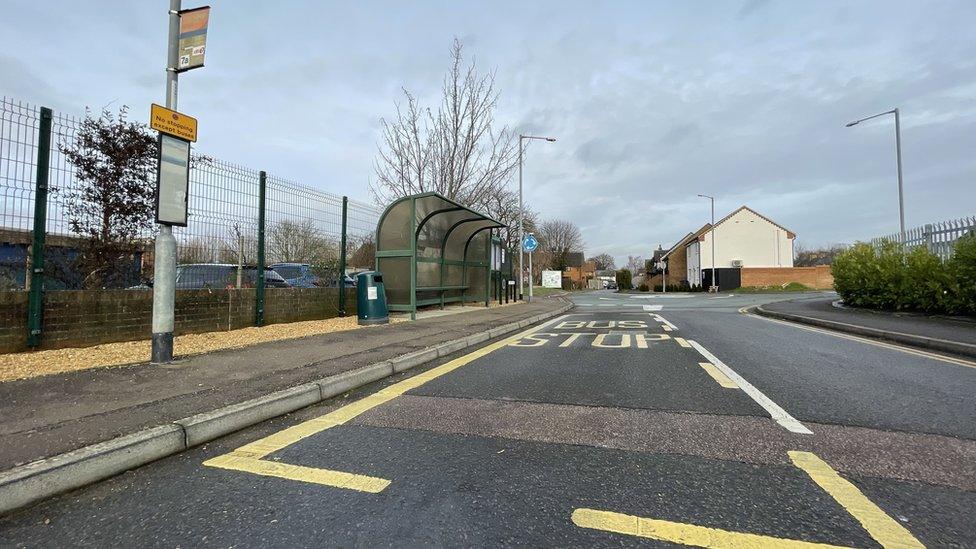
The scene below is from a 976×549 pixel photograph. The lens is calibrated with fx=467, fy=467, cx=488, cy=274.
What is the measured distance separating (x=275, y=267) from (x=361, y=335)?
2.92 metres

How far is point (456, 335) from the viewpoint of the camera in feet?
28.9

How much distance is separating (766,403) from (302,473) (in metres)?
4.00

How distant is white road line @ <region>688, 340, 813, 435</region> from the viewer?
12.0 ft

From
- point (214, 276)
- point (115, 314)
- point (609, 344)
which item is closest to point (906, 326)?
point (609, 344)

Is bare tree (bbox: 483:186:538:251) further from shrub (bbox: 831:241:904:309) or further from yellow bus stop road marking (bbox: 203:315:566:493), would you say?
yellow bus stop road marking (bbox: 203:315:566:493)

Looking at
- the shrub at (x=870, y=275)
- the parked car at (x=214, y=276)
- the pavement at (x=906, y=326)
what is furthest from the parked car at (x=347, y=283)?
the shrub at (x=870, y=275)

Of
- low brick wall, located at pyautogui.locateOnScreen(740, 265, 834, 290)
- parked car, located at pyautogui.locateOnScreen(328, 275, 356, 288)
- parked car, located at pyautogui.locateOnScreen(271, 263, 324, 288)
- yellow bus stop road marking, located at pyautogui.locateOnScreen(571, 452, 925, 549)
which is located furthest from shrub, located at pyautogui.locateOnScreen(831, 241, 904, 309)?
low brick wall, located at pyautogui.locateOnScreen(740, 265, 834, 290)

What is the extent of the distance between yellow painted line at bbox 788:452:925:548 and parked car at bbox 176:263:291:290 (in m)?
8.97

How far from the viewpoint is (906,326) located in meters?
9.62

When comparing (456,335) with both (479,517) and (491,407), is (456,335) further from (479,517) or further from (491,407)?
(479,517)

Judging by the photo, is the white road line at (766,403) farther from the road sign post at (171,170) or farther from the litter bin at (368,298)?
the litter bin at (368,298)

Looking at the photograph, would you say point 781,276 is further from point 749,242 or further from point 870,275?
point 870,275

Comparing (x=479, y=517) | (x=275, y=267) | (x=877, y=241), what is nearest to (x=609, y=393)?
(x=479, y=517)

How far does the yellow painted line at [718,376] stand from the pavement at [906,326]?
4.26m
